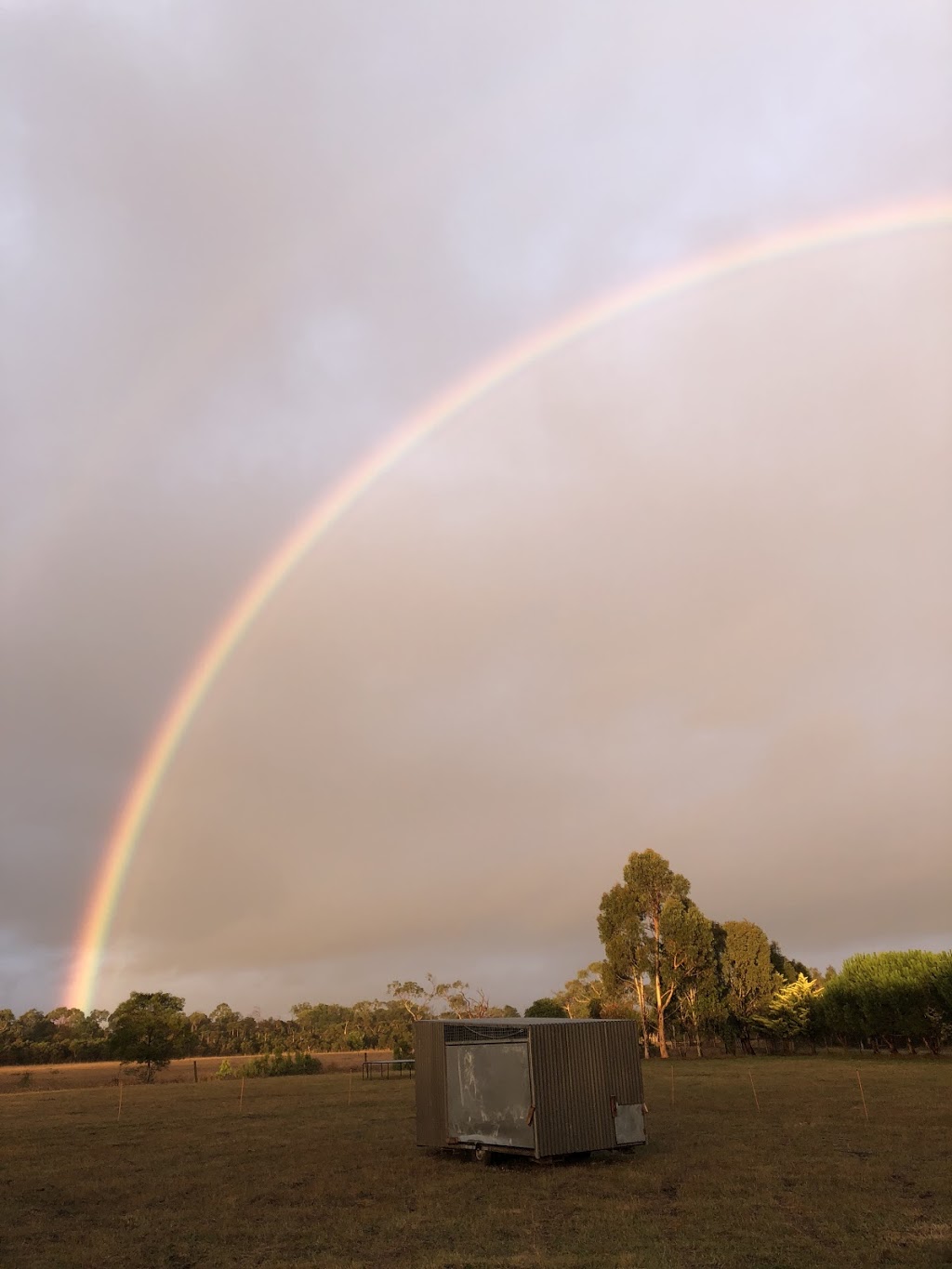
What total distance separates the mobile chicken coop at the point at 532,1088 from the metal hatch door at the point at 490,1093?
0.07 feet

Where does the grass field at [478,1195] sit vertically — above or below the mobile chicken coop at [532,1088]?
below

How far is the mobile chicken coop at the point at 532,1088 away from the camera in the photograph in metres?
20.5

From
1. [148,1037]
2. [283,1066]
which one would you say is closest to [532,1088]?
[148,1037]

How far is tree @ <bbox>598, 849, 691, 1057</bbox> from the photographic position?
70812 millimetres

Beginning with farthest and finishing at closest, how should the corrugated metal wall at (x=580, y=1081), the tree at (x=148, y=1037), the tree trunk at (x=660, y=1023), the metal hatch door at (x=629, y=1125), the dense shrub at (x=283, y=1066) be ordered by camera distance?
the tree trunk at (x=660, y=1023), the dense shrub at (x=283, y=1066), the tree at (x=148, y=1037), the metal hatch door at (x=629, y=1125), the corrugated metal wall at (x=580, y=1081)

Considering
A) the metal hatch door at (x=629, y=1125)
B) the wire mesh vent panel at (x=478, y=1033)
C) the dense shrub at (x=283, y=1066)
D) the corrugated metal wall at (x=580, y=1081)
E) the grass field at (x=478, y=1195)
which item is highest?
the wire mesh vent panel at (x=478, y=1033)

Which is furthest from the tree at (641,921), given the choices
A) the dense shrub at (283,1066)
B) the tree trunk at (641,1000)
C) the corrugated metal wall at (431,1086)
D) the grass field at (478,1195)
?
the corrugated metal wall at (431,1086)

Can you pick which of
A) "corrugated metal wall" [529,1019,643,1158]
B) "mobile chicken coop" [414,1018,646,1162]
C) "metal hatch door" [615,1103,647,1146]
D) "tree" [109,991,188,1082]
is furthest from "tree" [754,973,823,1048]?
"corrugated metal wall" [529,1019,643,1158]

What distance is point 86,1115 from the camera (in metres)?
36.2

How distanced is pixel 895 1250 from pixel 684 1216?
3809 mm

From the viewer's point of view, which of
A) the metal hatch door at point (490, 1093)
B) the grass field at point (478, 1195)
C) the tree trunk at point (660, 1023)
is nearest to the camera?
the grass field at point (478, 1195)

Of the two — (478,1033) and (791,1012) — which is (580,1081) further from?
(791,1012)

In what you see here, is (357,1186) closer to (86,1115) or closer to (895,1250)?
(895,1250)

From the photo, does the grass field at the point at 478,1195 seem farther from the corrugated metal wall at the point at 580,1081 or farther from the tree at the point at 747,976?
the tree at the point at 747,976
